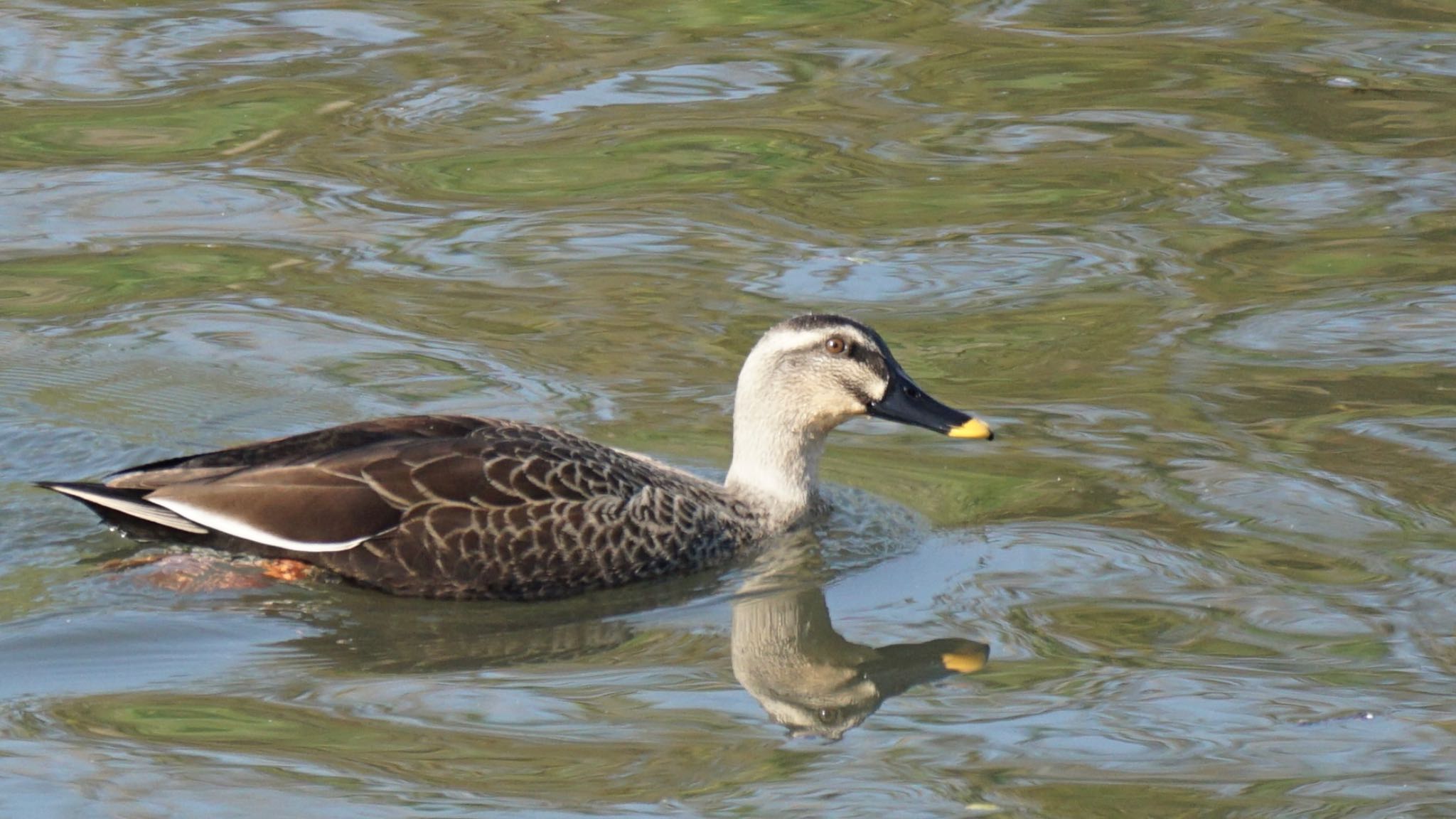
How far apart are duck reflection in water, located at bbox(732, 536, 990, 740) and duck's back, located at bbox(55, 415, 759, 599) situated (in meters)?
0.61

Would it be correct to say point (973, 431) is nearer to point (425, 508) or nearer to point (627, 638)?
point (627, 638)

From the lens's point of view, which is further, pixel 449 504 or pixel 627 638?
pixel 449 504

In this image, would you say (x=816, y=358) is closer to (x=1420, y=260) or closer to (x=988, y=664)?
(x=988, y=664)

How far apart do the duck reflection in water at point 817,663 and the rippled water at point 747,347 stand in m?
0.02

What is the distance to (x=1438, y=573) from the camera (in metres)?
8.33

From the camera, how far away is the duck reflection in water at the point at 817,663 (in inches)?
290

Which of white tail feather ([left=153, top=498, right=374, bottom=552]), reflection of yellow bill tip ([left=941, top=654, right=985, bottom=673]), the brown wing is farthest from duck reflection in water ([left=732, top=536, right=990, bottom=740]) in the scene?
white tail feather ([left=153, top=498, right=374, bottom=552])

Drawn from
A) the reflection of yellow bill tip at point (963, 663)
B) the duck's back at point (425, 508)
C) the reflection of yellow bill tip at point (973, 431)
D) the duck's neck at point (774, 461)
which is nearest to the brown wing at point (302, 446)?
the duck's back at point (425, 508)

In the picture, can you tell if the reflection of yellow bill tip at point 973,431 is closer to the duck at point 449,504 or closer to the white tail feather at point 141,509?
the duck at point 449,504

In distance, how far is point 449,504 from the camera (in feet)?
27.9

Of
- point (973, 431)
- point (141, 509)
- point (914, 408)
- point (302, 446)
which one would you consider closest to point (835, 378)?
point (914, 408)

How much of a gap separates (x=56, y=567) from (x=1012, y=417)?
4.31 meters

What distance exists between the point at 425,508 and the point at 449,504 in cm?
9

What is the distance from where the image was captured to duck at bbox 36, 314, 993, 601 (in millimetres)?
8422
